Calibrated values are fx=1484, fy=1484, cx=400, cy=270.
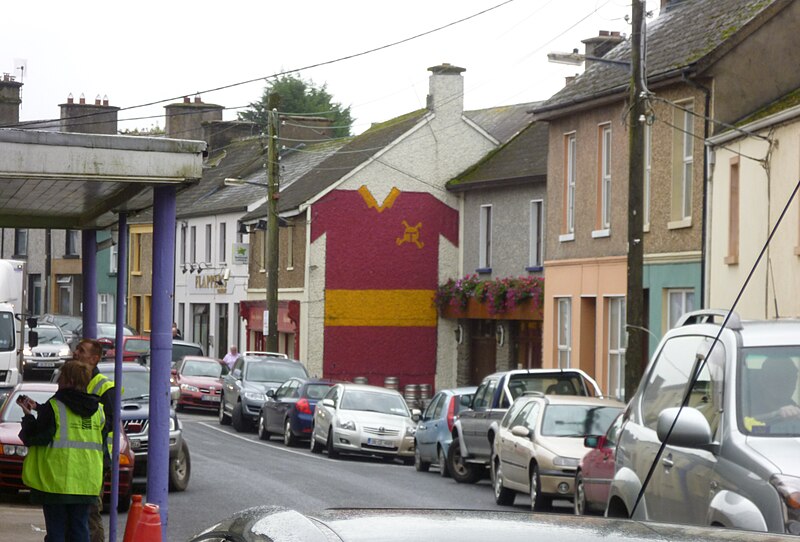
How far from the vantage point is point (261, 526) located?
3.71 metres

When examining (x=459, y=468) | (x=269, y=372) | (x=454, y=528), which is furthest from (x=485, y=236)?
(x=454, y=528)

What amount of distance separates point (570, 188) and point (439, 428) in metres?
10.1

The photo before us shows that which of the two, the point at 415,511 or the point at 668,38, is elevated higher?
the point at 668,38

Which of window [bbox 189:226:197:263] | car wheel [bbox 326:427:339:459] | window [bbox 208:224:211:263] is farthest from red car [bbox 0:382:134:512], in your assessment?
window [bbox 189:226:197:263]

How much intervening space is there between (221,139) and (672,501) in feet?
201

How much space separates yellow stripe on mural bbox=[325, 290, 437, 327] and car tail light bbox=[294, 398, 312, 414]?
16.4 m

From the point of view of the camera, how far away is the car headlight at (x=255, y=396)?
1412 inches

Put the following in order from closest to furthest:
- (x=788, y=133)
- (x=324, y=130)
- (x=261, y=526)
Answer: (x=261, y=526) → (x=788, y=133) → (x=324, y=130)

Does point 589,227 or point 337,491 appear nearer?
point 337,491

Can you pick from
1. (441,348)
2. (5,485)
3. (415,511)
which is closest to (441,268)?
(441,348)

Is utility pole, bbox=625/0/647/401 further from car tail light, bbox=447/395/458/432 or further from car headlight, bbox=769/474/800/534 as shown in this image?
car headlight, bbox=769/474/800/534

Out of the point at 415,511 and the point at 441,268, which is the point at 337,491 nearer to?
the point at 415,511

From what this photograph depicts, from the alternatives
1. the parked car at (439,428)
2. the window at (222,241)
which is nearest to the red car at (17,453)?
the parked car at (439,428)

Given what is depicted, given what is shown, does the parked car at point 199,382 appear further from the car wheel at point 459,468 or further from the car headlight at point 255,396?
the car wheel at point 459,468
